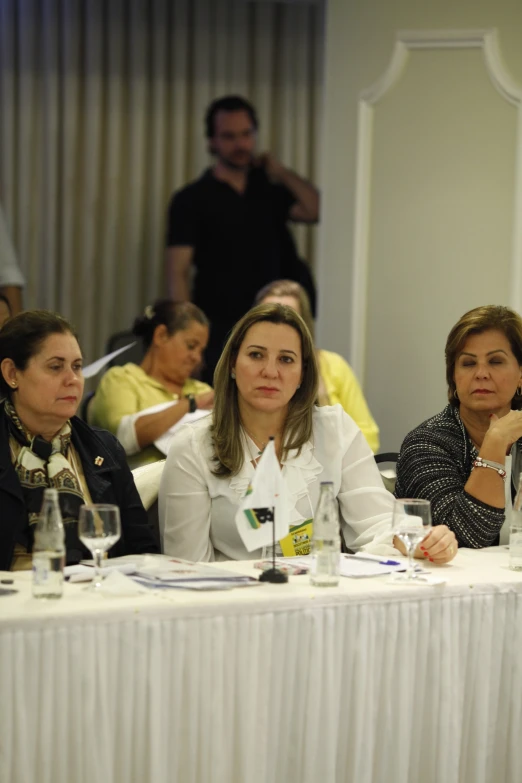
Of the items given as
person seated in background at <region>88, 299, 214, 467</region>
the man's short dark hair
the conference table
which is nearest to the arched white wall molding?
person seated in background at <region>88, 299, 214, 467</region>

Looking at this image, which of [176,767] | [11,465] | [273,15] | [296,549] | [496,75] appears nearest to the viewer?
[176,767]

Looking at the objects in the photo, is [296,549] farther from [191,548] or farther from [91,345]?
[91,345]

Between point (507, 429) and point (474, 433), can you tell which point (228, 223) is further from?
point (507, 429)

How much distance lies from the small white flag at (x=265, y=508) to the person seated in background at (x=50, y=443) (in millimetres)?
454

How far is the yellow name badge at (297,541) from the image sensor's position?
2439 millimetres

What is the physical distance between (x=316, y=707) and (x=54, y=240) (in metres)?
4.94

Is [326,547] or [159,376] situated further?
[159,376]

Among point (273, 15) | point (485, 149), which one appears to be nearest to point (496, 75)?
point (485, 149)

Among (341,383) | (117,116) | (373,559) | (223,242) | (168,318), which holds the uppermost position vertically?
(117,116)

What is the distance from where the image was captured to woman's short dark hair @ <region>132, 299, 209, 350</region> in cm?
448

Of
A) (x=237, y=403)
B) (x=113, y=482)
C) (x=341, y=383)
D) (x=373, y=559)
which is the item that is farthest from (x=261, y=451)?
(x=341, y=383)

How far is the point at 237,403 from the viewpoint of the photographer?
2611 millimetres

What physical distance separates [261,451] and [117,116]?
423 cm

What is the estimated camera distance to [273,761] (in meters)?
1.85
